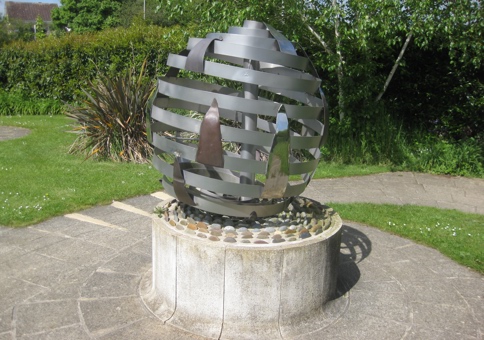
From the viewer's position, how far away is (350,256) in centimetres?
527

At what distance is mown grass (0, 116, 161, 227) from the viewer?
20.9ft

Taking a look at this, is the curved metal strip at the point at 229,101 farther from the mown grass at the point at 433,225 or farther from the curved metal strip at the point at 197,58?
the mown grass at the point at 433,225

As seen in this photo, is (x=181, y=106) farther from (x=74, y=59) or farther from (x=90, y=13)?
(x=90, y=13)

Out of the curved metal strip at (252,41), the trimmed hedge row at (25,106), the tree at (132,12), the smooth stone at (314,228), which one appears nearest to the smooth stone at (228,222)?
the smooth stone at (314,228)

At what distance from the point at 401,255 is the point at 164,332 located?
289 centimetres

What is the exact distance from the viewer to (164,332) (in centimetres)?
363

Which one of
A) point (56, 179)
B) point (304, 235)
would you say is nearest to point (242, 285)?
point (304, 235)

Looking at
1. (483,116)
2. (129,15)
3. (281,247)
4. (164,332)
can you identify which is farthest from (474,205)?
(129,15)

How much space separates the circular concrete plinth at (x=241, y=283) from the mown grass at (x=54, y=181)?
292cm

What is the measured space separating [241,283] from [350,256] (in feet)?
6.77

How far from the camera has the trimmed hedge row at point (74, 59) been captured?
49.5 ft

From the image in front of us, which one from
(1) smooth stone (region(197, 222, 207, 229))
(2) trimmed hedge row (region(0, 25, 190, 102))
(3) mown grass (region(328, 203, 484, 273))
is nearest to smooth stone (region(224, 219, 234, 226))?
(1) smooth stone (region(197, 222, 207, 229))

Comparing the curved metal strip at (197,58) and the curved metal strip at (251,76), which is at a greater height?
the curved metal strip at (197,58)

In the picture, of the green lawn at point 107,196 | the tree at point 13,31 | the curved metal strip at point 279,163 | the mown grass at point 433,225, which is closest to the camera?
the curved metal strip at point 279,163
